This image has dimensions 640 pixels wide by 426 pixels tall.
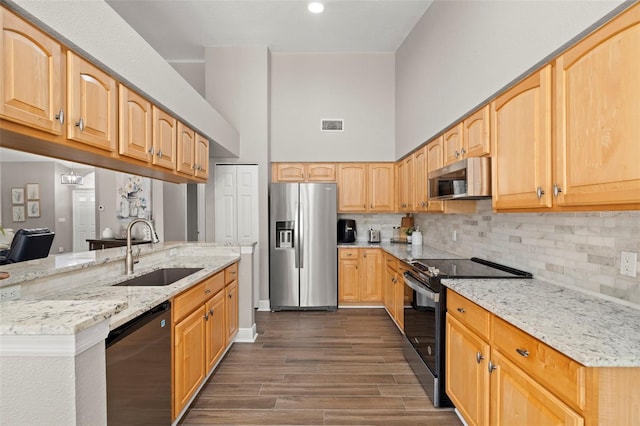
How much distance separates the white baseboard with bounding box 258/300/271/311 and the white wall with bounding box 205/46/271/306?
0.22 feet

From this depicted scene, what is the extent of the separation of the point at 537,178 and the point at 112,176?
3.08 metres

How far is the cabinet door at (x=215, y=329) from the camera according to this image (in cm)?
273

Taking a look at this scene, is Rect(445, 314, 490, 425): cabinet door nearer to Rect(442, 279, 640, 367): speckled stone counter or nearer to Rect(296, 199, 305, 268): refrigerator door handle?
Rect(442, 279, 640, 367): speckled stone counter

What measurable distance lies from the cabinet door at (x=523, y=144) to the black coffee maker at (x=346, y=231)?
303 centimetres

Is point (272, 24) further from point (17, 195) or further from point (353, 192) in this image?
point (17, 195)

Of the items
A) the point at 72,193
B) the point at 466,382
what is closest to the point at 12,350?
the point at 72,193

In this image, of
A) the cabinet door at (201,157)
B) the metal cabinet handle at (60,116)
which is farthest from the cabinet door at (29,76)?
the cabinet door at (201,157)

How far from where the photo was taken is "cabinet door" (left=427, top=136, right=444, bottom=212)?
3.36 metres

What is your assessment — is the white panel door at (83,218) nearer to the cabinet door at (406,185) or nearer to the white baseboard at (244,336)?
the white baseboard at (244,336)

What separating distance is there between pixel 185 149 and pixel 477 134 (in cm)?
242

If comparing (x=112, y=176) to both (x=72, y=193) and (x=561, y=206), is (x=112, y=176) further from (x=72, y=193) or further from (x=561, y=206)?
(x=561, y=206)

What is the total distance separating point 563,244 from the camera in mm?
2133

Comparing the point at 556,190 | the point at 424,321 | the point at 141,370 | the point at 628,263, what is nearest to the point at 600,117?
the point at 556,190

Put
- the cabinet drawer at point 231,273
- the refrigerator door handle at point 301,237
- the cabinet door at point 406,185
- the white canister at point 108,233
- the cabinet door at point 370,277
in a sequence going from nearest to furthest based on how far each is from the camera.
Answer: the white canister at point 108,233 → the cabinet drawer at point 231,273 → the cabinet door at point 406,185 → the refrigerator door handle at point 301,237 → the cabinet door at point 370,277
